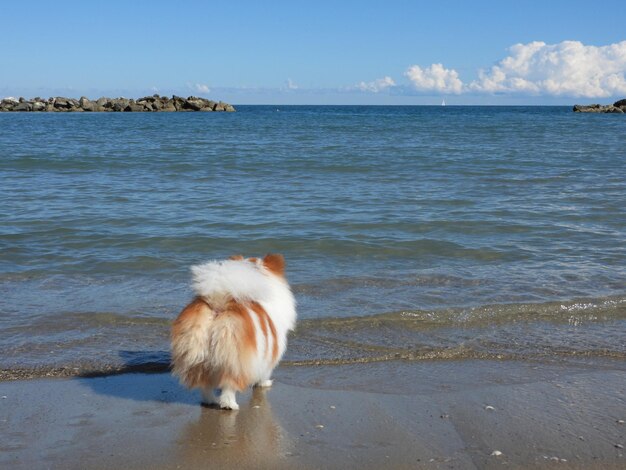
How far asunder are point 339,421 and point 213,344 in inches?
32.7

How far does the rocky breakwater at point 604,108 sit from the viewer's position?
81562 millimetres

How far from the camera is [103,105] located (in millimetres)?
82312

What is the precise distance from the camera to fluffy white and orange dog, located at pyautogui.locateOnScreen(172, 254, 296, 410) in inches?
154

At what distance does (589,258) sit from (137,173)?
37.3 ft

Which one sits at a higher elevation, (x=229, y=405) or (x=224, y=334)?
(x=224, y=334)

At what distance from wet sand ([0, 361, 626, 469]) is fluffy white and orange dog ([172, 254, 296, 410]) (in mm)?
257

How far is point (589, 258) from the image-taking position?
831 cm

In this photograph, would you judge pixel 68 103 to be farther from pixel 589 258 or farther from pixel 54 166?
pixel 589 258

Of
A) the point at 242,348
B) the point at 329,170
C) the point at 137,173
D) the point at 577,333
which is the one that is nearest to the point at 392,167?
the point at 329,170

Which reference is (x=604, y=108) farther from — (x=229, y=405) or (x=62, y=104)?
(x=229, y=405)

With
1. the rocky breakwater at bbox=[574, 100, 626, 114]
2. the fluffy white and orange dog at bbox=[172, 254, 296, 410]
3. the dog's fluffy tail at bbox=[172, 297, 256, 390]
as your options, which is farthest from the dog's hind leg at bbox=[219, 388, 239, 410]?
the rocky breakwater at bbox=[574, 100, 626, 114]

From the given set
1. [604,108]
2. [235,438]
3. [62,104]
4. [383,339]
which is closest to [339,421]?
[235,438]

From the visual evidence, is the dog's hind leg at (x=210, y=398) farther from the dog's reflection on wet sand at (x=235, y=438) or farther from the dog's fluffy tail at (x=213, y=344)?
the dog's fluffy tail at (x=213, y=344)

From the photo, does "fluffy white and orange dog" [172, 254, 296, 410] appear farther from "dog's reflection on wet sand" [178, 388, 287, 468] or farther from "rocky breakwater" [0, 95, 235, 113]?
"rocky breakwater" [0, 95, 235, 113]
